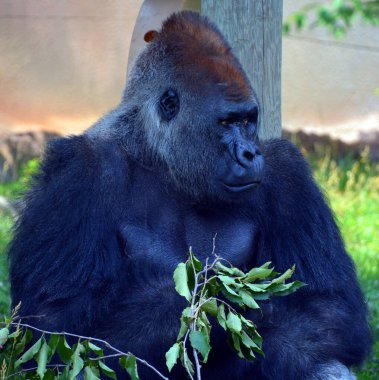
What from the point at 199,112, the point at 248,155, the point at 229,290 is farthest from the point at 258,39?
the point at 229,290

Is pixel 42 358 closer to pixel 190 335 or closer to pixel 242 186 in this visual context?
pixel 190 335

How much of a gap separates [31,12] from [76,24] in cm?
47

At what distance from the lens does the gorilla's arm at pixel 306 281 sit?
152 inches

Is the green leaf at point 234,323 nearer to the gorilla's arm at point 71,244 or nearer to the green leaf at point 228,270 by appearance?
the green leaf at point 228,270

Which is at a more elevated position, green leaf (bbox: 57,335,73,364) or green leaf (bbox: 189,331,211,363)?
green leaf (bbox: 189,331,211,363)

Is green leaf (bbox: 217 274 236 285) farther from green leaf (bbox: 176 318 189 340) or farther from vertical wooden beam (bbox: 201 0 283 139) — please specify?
vertical wooden beam (bbox: 201 0 283 139)

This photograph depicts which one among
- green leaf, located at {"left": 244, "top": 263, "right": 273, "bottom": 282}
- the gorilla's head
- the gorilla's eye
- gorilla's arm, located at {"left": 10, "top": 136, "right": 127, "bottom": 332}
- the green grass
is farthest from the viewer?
the green grass

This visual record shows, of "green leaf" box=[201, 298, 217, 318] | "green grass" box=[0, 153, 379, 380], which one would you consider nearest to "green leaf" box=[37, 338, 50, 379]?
"green leaf" box=[201, 298, 217, 318]

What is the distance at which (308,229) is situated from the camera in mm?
4152

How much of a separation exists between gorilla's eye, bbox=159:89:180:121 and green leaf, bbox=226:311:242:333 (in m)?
1.08

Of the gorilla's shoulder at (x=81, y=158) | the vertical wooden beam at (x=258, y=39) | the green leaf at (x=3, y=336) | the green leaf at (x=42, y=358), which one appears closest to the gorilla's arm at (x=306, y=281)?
the vertical wooden beam at (x=258, y=39)

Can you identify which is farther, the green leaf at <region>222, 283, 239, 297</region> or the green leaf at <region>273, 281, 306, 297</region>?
the green leaf at <region>273, 281, 306, 297</region>

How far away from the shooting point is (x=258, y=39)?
190 inches

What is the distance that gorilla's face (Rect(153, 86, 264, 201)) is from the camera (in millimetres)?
3781
